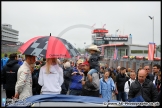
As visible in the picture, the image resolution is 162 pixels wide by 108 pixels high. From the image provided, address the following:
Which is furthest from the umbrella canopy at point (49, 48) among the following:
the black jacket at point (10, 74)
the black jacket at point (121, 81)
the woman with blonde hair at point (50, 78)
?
the black jacket at point (121, 81)

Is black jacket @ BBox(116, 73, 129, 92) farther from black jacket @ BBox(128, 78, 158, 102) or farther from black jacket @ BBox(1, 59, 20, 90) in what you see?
black jacket @ BBox(128, 78, 158, 102)

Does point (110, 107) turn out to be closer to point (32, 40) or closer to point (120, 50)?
point (32, 40)

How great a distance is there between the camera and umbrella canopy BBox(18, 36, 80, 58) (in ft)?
18.2

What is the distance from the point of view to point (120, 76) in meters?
12.3

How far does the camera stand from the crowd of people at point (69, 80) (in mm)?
5875

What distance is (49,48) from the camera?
5.59m

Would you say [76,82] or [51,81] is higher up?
[51,81]

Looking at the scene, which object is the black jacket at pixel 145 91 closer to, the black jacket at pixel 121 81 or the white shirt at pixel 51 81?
the white shirt at pixel 51 81

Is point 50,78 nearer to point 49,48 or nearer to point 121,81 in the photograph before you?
point 49,48

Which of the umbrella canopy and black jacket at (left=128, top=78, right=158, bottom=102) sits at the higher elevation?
the umbrella canopy

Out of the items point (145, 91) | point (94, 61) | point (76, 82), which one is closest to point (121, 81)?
point (76, 82)

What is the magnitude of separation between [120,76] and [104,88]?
3008 millimetres

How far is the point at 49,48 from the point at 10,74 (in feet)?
9.95

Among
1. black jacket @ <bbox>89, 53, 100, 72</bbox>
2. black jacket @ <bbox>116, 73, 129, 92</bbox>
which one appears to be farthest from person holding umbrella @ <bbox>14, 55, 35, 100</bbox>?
black jacket @ <bbox>116, 73, 129, 92</bbox>
